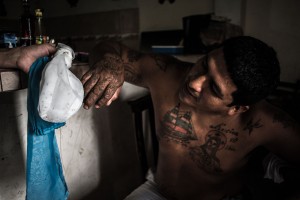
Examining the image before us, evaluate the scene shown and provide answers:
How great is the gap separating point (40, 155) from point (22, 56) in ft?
1.14

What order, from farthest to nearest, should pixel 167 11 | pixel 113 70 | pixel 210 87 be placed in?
pixel 167 11, pixel 210 87, pixel 113 70

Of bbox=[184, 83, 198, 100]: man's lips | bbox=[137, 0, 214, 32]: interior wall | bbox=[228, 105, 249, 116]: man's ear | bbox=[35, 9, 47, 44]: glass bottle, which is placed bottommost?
bbox=[228, 105, 249, 116]: man's ear

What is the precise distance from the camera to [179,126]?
1.28 m

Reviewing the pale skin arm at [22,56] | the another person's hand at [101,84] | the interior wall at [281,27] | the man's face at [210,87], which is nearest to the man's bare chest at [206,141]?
the man's face at [210,87]

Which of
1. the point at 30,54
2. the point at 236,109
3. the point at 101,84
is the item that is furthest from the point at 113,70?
the point at 236,109

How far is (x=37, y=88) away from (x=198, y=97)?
72cm

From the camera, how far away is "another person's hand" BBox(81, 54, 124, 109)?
2.76ft

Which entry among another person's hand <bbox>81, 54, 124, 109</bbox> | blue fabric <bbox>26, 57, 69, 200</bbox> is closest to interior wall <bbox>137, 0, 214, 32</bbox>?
another person's hand <bbox>81, 54, 124, 109</bbox>

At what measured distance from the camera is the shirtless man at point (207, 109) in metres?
0.97

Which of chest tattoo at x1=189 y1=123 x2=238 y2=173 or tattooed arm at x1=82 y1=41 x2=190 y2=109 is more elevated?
tattooed arm at x1=82 y1=41 x2=190 y2=109

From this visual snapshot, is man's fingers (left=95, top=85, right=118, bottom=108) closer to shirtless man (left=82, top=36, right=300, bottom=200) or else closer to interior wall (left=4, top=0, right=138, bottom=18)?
shirtless man (left=82, top=36, right=300, bottom=200)

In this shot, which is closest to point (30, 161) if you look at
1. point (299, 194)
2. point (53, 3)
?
point (299, 194)

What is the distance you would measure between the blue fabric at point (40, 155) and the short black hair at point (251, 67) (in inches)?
28.2

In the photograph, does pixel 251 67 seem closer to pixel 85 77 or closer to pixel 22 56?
pixel 85 77
